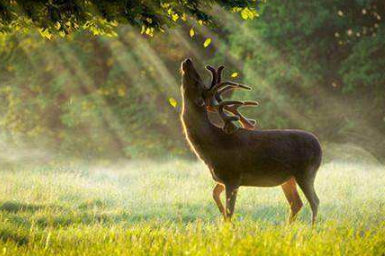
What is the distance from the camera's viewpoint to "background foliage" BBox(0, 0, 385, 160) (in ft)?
70.1

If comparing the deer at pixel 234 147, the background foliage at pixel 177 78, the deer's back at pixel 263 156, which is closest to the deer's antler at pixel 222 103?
the deer at pixel 234 147

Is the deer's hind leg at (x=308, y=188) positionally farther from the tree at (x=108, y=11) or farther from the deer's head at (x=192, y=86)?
the tree at (x=108, y=11)

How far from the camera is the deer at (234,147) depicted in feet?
27.3

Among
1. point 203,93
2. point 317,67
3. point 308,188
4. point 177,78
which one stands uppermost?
point 203,93

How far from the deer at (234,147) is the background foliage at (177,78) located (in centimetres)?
1251

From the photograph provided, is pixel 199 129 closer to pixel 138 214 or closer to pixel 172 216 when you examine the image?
pixel 172 216

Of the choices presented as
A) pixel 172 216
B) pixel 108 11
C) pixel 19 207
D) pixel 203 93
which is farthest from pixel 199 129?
pixel 19 207

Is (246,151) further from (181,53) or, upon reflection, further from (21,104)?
(21,104)

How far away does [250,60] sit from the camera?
2186 cm

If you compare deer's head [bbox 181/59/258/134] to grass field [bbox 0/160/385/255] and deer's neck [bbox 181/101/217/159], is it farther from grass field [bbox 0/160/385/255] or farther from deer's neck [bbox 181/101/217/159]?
grass field [bbox 0/160/385/255]

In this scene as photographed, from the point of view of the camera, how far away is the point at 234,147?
8406mm

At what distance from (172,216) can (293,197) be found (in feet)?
8.66

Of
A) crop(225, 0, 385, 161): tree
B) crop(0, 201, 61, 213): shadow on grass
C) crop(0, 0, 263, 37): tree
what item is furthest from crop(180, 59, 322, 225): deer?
crop(225, 0, 385, 161): tree

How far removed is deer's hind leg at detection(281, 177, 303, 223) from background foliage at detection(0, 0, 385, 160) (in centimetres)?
1219
